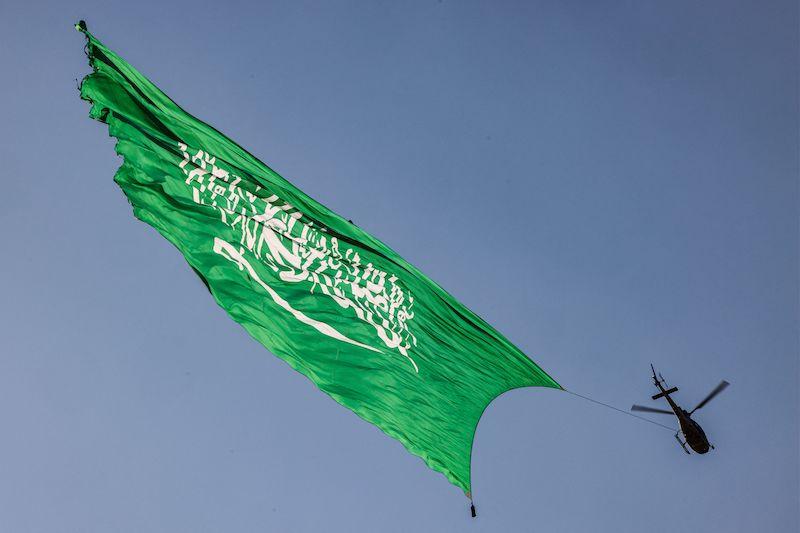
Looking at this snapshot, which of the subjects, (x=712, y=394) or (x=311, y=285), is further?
(x=712, y=394)

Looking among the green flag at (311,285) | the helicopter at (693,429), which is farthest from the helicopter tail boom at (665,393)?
the green flag at (311,285)

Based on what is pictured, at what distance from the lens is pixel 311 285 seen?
11.8 metres

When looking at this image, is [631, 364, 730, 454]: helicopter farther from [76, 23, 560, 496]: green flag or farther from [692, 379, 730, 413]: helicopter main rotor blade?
[76, 23, 560, 496]: green flag

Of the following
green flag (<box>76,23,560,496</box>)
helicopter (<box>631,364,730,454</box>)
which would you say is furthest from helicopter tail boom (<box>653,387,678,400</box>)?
green flag (<box>76,23,560,496</box>)

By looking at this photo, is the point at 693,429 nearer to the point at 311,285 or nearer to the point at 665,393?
the point at 665,393

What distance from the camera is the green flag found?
11.0 meters

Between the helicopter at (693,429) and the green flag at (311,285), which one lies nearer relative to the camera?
the green flag at (311,285)

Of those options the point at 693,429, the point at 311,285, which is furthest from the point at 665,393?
the point at 311,285

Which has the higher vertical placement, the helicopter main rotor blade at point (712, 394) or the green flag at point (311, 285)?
the helicopter main rotor blade at point (712, 394)

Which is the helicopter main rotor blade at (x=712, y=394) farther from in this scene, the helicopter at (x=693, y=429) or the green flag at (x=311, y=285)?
the green flag at (x=311, y=285)

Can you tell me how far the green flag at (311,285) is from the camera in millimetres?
11016

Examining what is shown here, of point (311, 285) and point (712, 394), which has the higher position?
point (712, 394)

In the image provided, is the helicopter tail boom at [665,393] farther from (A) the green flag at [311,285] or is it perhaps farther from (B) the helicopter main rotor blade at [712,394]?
(A) the green flag at [311,285]

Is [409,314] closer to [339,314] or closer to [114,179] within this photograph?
[339,314]
